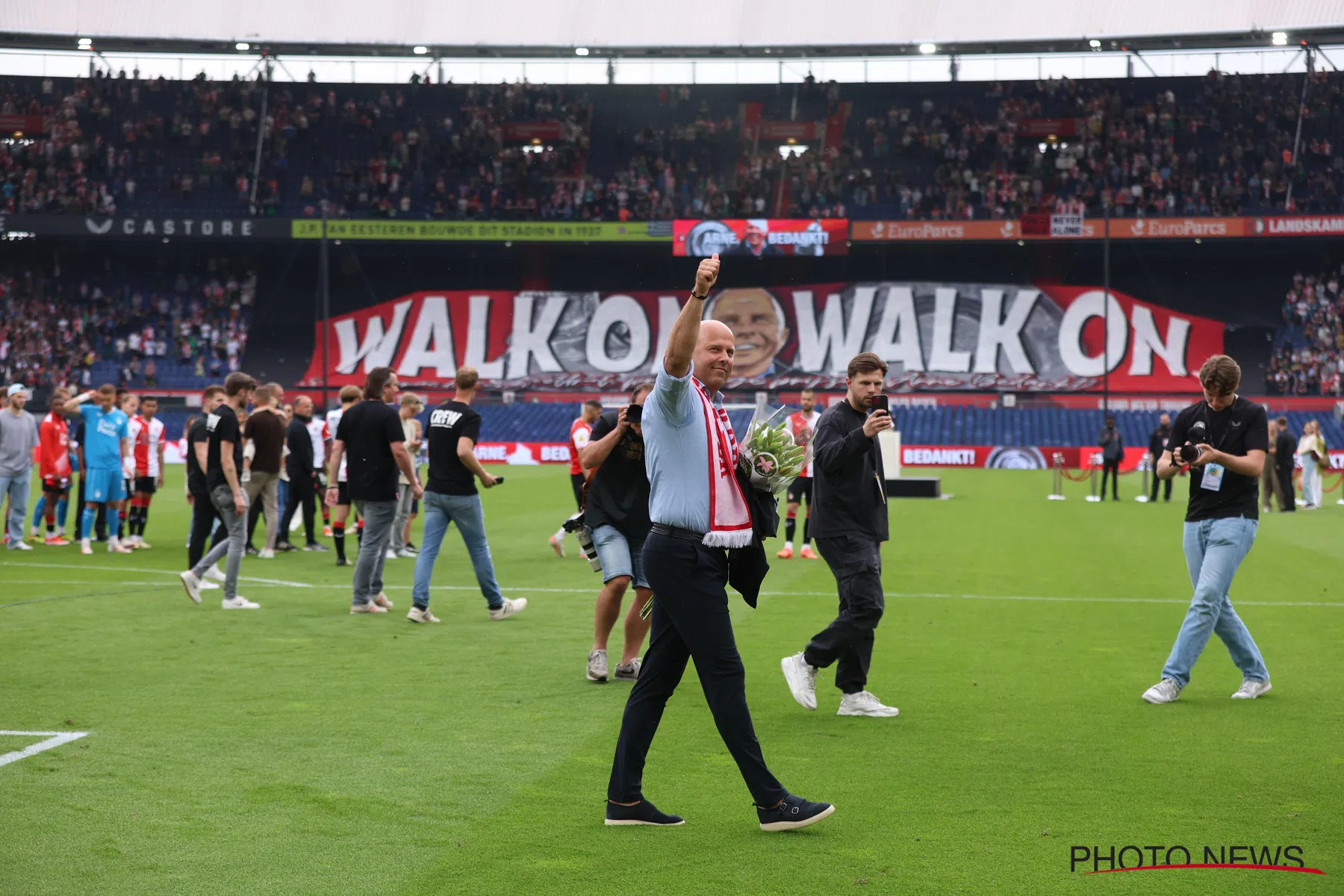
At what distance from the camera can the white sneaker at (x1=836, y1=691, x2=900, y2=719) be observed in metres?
7.57

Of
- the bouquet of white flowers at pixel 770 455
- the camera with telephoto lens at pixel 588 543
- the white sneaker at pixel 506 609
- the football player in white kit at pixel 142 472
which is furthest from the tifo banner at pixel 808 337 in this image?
the bouquet of white flowers at pixel 770 455

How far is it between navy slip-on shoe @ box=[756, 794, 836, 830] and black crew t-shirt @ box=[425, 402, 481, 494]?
5952mm

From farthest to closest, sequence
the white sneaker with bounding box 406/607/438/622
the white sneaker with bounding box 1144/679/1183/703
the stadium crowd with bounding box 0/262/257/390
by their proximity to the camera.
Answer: the stadium crowd with bounding box 0/262/257/390, the white sneaker with bounding box 406/607/438/622, the white sneaker with bounding box 1144/679/1183/703

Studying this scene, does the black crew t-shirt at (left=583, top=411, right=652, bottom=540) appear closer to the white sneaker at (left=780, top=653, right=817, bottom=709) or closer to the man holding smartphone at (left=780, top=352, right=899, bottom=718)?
the man holding smartphone at (left=780, top=352, right=899, bottom=718)

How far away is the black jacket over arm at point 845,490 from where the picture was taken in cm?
755

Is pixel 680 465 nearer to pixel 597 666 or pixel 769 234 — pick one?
pixel 597 666

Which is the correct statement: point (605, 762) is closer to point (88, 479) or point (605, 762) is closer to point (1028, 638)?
point (1028, 638)

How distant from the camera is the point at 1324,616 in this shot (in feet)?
38.6

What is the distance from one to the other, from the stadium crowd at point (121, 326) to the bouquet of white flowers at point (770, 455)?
163 feet

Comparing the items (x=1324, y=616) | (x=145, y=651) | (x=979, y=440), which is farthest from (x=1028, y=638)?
(x=979, y=440)

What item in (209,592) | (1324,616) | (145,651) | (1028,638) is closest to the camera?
(145,651)

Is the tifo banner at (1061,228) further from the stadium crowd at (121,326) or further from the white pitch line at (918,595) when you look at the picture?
the white pitch line at (918,595)

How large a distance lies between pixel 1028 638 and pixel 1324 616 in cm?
328

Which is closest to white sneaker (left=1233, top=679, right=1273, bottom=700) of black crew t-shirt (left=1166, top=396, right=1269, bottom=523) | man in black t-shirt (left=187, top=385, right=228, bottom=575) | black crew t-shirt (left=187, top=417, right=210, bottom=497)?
black crew t-shirt (left=1166, top=396, right=1269, bottom=523)
